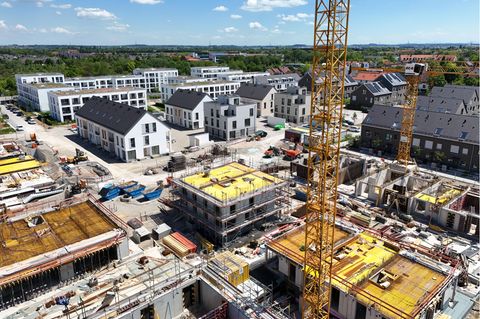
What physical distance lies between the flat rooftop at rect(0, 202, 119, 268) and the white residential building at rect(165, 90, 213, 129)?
154 ft

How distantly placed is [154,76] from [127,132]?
7804cm

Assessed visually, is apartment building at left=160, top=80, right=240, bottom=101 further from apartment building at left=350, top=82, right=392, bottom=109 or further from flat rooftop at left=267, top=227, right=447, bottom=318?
flat rooftop at left=267, top=227, right=447, bottom=318

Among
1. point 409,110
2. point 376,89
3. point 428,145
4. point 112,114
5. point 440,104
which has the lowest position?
point 428,145

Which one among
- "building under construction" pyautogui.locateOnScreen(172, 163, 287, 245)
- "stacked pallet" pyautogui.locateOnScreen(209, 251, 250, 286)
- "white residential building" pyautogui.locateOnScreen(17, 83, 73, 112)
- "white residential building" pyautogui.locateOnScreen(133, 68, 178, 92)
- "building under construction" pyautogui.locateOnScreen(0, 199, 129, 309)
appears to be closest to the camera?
"building under construction" pyautogui.locateOnScreen(0, 199, 129, 309)

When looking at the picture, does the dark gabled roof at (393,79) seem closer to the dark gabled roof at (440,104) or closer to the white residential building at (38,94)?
the dark gabled roof at (440,104)

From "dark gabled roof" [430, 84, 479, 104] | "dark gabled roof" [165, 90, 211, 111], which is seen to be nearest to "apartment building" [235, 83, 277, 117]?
"dark gabled roof" [165, 90, 211, 111]

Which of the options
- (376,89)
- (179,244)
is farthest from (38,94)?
(376,89)

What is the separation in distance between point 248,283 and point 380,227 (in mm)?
18347

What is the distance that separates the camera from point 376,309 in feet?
74.3

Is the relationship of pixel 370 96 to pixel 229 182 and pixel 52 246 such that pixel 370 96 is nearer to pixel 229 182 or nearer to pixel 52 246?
pixel 229 182

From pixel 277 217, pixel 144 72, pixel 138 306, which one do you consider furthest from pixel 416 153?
pixel 144 72

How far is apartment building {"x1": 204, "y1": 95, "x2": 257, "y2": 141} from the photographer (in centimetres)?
7206

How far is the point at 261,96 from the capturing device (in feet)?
304

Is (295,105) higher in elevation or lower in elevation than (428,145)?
higher
